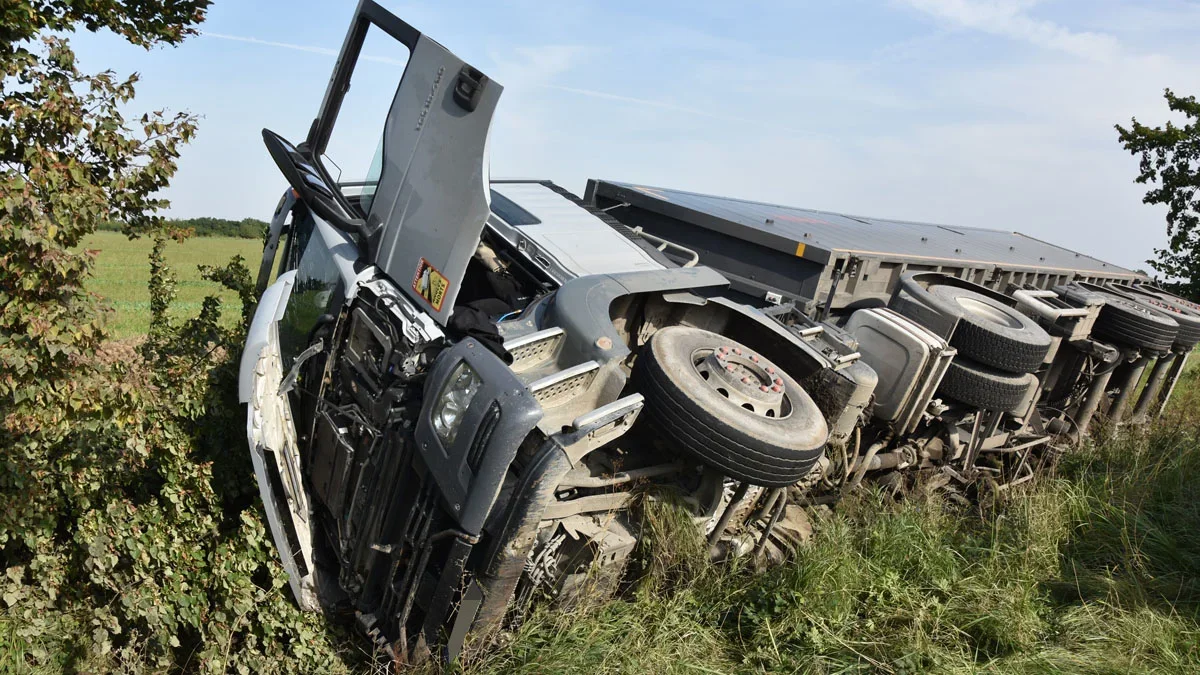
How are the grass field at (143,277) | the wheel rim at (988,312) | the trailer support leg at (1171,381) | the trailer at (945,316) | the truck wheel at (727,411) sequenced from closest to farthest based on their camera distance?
1. the truck wheel at (727,411)
2. the trailer at (945,316)
3. the wheel rim at (988,312)
4. the trailer support leg at (1171,381)
5. the grass field at (143,277)

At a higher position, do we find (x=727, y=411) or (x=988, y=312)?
(x=988, y=312)

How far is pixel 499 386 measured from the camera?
3.01 metres

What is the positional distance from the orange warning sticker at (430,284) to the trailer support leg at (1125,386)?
6114mm

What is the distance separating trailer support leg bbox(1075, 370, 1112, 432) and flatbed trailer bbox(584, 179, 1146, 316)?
1064 millimetres

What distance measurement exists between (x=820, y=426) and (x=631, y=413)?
2.98ft

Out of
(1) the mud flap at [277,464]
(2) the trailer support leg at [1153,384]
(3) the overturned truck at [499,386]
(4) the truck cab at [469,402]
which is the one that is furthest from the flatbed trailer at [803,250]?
(1) the mud flap at [277,464]

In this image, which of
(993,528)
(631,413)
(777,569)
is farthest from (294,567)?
(993,528)

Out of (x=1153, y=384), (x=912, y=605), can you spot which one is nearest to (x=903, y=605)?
(x=912, y=605)

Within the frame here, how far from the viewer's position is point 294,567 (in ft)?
12.0

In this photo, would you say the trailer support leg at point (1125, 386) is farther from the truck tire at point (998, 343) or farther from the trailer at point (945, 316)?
the truck tire at point (998, 343)

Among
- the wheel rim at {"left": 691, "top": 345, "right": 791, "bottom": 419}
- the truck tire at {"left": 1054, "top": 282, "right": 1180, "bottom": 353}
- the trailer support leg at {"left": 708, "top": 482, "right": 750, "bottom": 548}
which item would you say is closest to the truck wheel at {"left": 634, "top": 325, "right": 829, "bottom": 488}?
the wheel rim at {"left": 691, "top": 345, "right": 791, "bottom": 419}

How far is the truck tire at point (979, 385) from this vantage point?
5074mm

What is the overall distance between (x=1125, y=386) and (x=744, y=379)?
5.13m

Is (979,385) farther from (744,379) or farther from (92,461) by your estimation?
(92,461)
